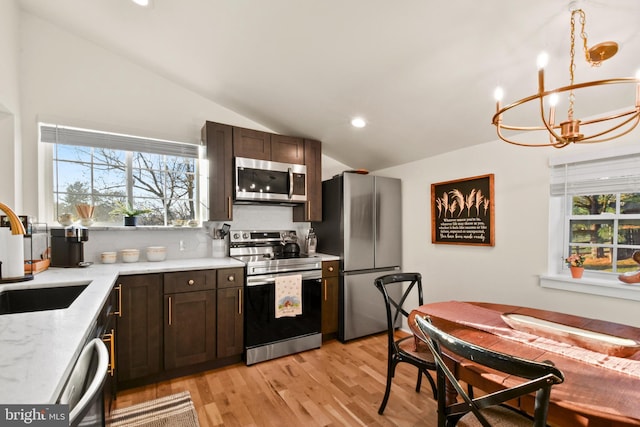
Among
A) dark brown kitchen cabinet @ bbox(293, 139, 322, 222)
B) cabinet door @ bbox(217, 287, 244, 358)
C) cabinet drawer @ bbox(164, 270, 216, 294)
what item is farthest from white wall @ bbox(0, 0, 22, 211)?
dark brown kitchen cabinet @ bbox(293, 139, 322, 222)

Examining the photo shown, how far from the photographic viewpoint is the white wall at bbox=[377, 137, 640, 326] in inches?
87.8

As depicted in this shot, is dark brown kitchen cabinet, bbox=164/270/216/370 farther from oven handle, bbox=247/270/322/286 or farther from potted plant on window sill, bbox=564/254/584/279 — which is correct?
potted plant on window sill, bbox=564/254/584/279

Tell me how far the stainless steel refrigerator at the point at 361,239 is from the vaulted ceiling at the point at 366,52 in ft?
1.98

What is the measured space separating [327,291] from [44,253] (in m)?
2.50

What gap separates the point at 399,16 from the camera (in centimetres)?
168

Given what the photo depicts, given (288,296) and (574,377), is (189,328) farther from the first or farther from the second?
(574,377)

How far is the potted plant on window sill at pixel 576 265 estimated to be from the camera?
2182 millimetres

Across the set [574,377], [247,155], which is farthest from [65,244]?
[574,377]

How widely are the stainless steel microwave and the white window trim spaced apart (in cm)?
229

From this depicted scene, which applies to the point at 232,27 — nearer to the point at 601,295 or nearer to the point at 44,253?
the point at 44,253

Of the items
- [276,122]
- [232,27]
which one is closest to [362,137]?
[276,122]

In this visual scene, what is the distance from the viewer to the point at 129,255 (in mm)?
2635

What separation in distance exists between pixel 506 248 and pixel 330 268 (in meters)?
1.68

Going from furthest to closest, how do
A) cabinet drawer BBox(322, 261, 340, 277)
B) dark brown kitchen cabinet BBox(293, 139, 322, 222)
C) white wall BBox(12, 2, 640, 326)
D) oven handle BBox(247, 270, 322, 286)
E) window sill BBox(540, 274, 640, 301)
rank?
1. dark brown kitchen cabinet BBox(293, 139, 322, 222)
2. cabinet drawer BBox(322, 261, 340, 277)
3. oven handle BBox(247, 270, 322, 286)
4. white wall BBox(12, 2, 640, 326)
5. window sill BBox(540, 274, 640, 301)
